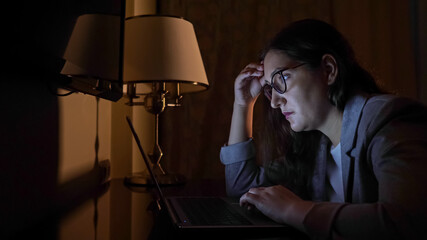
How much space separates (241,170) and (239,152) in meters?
0.07

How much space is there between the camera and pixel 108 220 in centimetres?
72

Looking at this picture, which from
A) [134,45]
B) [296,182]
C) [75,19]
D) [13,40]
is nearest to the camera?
[13,40]

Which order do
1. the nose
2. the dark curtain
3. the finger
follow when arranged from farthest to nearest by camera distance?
the dark curtain, the finger, the nose

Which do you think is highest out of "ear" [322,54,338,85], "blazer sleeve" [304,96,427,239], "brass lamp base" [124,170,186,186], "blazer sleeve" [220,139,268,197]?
"ear" [322,54,338,85]

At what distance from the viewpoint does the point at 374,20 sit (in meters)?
2.42

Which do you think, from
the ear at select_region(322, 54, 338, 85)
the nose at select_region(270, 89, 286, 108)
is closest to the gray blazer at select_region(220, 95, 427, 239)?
the ear at select_region(322, 54, 338, 85)

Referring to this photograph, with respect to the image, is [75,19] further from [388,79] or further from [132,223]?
[388,79]

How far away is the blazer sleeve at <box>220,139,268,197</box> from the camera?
1.11 m

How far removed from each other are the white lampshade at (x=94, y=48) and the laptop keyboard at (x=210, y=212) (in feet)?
1.30

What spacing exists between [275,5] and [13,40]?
212cm

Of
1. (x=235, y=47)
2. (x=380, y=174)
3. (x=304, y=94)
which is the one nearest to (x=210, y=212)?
(x=380, y=174)

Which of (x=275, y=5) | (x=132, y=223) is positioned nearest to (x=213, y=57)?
(x=275, y=5)

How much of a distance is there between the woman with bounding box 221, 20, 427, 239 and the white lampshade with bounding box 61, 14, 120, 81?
1.54 feet

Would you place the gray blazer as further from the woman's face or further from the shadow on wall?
the shadow on wall
